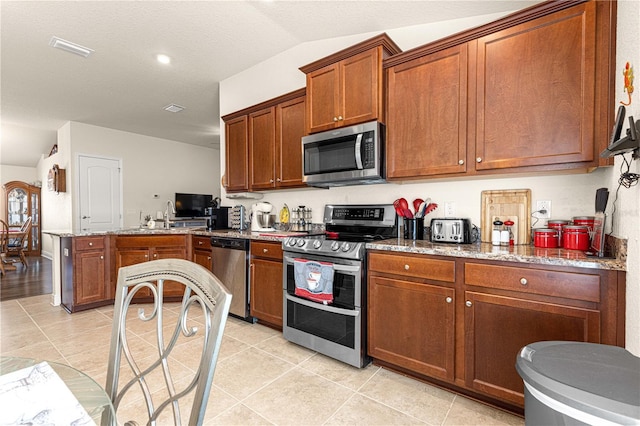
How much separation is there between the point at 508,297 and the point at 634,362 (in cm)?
68

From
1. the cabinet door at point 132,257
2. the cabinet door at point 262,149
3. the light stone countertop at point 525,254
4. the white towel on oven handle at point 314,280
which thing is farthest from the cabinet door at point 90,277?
the light stone countertop at point 525,254

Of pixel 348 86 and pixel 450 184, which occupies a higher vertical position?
pixel 348 86

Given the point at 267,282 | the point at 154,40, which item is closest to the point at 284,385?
the point at 267,282

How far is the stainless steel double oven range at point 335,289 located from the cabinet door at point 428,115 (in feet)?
1.71

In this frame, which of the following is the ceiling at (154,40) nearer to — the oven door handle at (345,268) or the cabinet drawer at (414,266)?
the cabinet drawer at (414,266)

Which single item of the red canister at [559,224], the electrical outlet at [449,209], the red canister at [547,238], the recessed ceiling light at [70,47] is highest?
the recessed ceiling light at [70,47]

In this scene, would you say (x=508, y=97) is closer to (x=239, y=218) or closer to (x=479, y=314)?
(x=479, y=314)

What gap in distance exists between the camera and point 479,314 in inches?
67.1

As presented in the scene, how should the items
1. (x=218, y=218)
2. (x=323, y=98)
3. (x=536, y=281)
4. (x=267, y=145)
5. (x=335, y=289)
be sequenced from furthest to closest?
(x=218, y=218), (x=267, y=145), (x=323, y=98), (x=335, y=289), (x=536, y=281)

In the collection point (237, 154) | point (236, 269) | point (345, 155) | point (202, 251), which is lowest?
point (236, 269)

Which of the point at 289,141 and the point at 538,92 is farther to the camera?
the point at 289,141

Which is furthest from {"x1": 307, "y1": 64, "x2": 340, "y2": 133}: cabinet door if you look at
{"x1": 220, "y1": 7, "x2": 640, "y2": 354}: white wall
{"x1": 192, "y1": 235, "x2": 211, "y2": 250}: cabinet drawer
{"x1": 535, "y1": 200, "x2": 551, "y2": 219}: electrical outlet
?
{"x1": 192, "y1": 235, "x2": 211, "y2": 250}: cabinet drawer

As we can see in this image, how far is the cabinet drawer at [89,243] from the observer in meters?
3.43

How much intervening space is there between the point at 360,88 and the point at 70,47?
3162 millimetres
